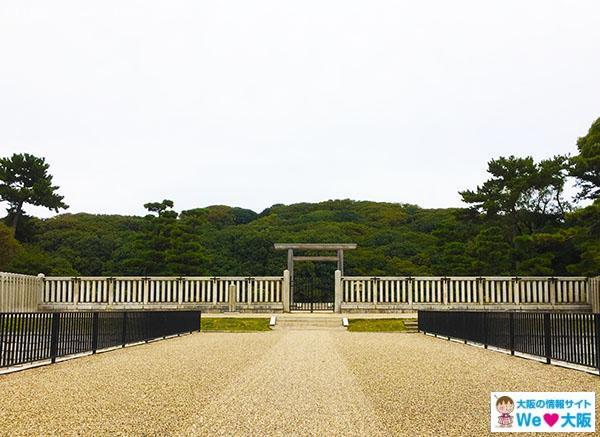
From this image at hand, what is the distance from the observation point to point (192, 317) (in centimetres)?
1845

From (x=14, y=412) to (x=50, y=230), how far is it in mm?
41496

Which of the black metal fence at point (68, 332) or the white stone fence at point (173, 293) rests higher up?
the white stone fence at point (173, 293)

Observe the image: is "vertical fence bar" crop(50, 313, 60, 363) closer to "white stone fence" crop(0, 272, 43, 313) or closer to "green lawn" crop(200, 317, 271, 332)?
"green lawn" crop(200, 317, 271, 332)

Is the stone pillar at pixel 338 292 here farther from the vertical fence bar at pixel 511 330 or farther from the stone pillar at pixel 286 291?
the vertical fence bar at pixel 511 330

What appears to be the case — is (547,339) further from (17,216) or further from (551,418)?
(17,216)

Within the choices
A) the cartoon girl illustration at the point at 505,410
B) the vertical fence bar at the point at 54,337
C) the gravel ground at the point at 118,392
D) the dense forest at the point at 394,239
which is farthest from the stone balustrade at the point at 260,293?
the cartoon girl illustration at the point at 505,410

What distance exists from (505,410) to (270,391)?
2531mm

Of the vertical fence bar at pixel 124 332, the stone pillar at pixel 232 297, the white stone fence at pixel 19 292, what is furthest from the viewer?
the stone pillar at pixel 232 297

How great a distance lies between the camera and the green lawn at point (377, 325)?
19.1m

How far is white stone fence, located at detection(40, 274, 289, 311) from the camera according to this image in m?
22.8

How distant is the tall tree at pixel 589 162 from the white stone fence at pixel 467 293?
113 inches

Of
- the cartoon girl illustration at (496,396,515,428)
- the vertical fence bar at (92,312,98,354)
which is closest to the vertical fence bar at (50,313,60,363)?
the vertical fence bar at (92,312,98,354)

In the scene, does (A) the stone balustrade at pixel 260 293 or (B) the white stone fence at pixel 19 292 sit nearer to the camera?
(B) the white stone fence at pixel 19 292

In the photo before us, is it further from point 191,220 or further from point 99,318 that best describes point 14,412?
point 191,220
